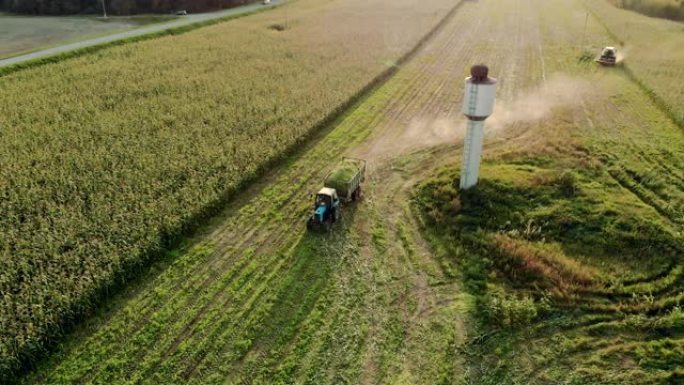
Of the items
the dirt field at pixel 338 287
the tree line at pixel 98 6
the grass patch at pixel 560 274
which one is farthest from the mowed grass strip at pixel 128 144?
the tree line at pixel 98 6

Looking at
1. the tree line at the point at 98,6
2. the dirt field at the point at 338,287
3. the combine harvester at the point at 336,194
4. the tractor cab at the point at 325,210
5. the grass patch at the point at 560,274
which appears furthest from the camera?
the tree line at the point at 98,6

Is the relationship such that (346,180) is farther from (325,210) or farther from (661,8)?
(661,8)

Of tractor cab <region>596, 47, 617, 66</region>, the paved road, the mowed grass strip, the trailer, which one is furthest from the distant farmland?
the trailer

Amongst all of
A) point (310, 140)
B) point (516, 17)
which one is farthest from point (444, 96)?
point (516, 17)

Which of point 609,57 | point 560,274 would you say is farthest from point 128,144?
point 609,57

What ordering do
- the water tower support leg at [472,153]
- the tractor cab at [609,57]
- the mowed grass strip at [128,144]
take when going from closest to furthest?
the mowed grass strip at [128,144] < the water tower support leg at [472,153] < the tractor cab at [609,57]

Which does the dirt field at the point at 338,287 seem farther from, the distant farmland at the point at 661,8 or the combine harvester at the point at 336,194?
the distant farmland at the point at 661,8

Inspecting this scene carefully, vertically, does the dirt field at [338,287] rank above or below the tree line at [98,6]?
below

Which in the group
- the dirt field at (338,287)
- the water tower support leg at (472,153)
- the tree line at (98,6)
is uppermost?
the tree line at (98,6)
